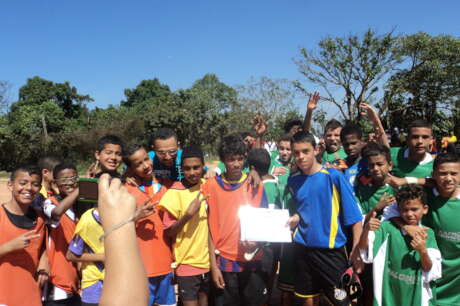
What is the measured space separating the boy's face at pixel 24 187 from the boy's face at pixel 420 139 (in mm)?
3401

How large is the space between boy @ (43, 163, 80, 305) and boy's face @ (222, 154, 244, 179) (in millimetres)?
1291

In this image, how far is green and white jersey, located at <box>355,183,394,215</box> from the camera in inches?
120

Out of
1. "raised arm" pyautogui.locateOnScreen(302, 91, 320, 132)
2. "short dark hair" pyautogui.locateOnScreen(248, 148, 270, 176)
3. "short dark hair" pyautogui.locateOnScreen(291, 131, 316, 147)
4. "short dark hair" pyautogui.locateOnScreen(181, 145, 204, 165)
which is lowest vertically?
"short dark hair" pyautogui.locateOnScreen(248, 148, 270, 176)

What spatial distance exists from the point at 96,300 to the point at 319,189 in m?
1.95

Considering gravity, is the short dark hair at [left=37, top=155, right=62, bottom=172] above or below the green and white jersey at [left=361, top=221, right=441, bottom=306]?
above

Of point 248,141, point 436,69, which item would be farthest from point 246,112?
point 248,141

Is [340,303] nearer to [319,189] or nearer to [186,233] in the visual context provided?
[319,189]

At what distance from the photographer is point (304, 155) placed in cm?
285

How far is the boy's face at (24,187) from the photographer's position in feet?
8.75

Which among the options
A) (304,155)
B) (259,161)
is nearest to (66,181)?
(259,161)

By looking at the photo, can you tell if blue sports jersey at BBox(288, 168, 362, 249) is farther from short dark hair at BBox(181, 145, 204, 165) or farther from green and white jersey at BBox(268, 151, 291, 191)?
short dark hair at BBox(181, 145, 204, 165)

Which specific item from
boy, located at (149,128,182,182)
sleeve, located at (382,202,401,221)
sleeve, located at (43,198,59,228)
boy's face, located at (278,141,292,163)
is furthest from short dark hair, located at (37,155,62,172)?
sleeve, located at (382,202,401,221)

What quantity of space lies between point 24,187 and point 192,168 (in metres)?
1.32

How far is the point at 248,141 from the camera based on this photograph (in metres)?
5.07
